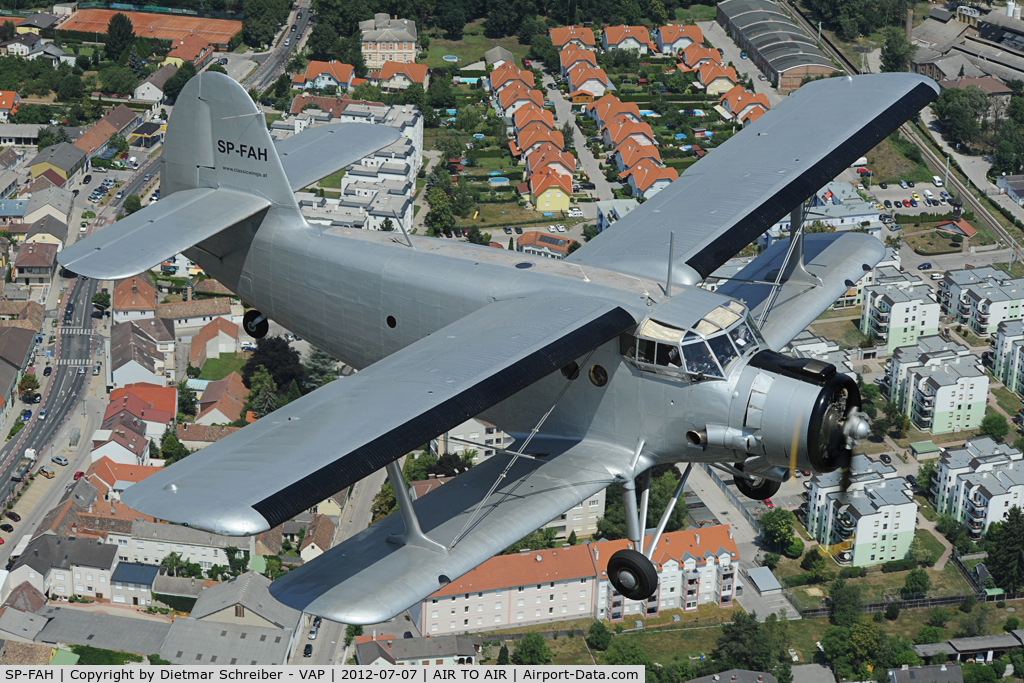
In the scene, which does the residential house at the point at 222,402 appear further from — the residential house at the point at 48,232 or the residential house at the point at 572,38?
the residential house at the point at 572,38

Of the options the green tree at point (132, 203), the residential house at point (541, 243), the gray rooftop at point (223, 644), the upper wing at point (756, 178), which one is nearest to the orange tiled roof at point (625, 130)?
the residential house at point (541, 243)

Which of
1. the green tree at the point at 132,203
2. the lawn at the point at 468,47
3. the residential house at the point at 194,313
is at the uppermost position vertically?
the lawn at the point at 468,47

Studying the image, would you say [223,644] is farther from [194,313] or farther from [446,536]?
[446,536]

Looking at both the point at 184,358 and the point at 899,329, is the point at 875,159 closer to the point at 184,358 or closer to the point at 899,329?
the point at 899,329

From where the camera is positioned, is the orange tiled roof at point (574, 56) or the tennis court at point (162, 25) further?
the tennis court at point (162, 25)

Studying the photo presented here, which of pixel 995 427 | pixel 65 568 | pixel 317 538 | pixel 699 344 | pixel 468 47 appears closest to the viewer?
pixel 699 344

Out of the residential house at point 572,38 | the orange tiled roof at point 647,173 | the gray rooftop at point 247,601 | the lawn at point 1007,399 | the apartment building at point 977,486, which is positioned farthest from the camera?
the residential house at point 572,38

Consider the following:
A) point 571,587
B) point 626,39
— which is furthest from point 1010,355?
point 626,39
